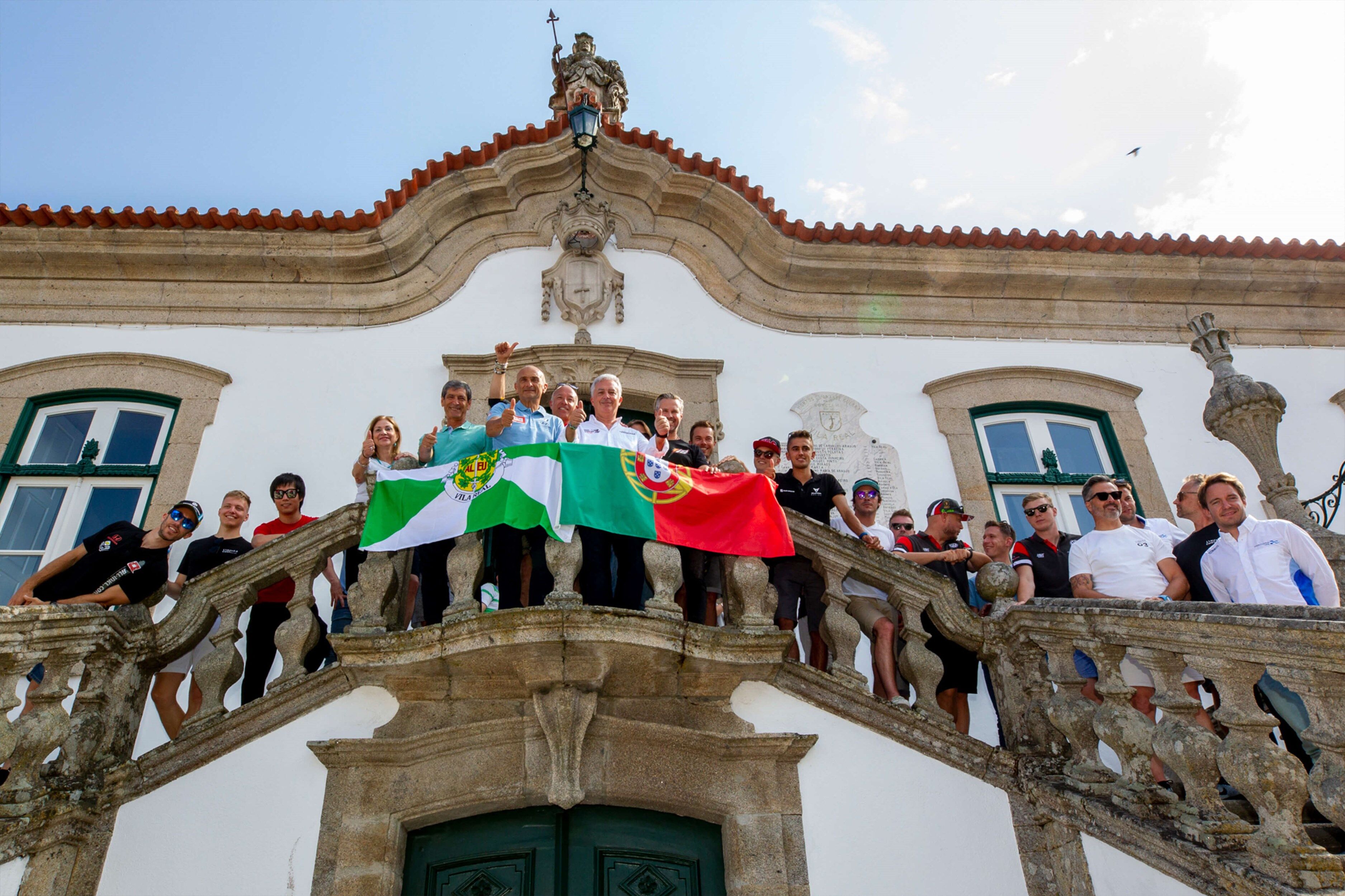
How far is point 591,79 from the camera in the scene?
8.93m

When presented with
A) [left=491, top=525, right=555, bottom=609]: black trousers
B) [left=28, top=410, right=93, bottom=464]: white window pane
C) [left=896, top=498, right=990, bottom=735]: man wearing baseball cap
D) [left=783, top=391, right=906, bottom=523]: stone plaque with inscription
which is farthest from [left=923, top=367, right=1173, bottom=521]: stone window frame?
[left=28, top=410, right=93, bottom=464]: white window pane

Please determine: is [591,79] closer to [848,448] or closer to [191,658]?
[848,448]

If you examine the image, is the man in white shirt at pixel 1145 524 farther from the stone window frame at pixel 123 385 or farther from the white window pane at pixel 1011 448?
the stone window frame at pixel 123 385

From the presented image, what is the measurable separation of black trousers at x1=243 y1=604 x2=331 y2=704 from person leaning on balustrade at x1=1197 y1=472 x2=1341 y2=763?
4.11 metres

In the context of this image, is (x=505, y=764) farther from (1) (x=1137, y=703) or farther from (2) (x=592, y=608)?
(1) (x=1137, y=703)

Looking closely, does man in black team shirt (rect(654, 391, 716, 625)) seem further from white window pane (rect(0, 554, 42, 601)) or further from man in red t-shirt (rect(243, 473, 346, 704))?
white window pane (rect(0, 554, 42, 601))

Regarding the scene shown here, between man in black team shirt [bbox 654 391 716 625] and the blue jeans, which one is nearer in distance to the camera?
the blue jeans

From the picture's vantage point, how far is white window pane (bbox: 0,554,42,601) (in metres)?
5.77

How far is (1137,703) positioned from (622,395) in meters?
3.90

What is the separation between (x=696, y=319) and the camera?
7070mm

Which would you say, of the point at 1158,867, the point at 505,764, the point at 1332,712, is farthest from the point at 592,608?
the point at 1332,712

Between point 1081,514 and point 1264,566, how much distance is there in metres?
2.96

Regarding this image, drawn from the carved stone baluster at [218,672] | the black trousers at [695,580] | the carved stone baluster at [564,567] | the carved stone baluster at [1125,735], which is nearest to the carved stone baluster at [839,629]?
the black trousers at [695,580]

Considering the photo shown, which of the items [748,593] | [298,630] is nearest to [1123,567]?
[748,593]
